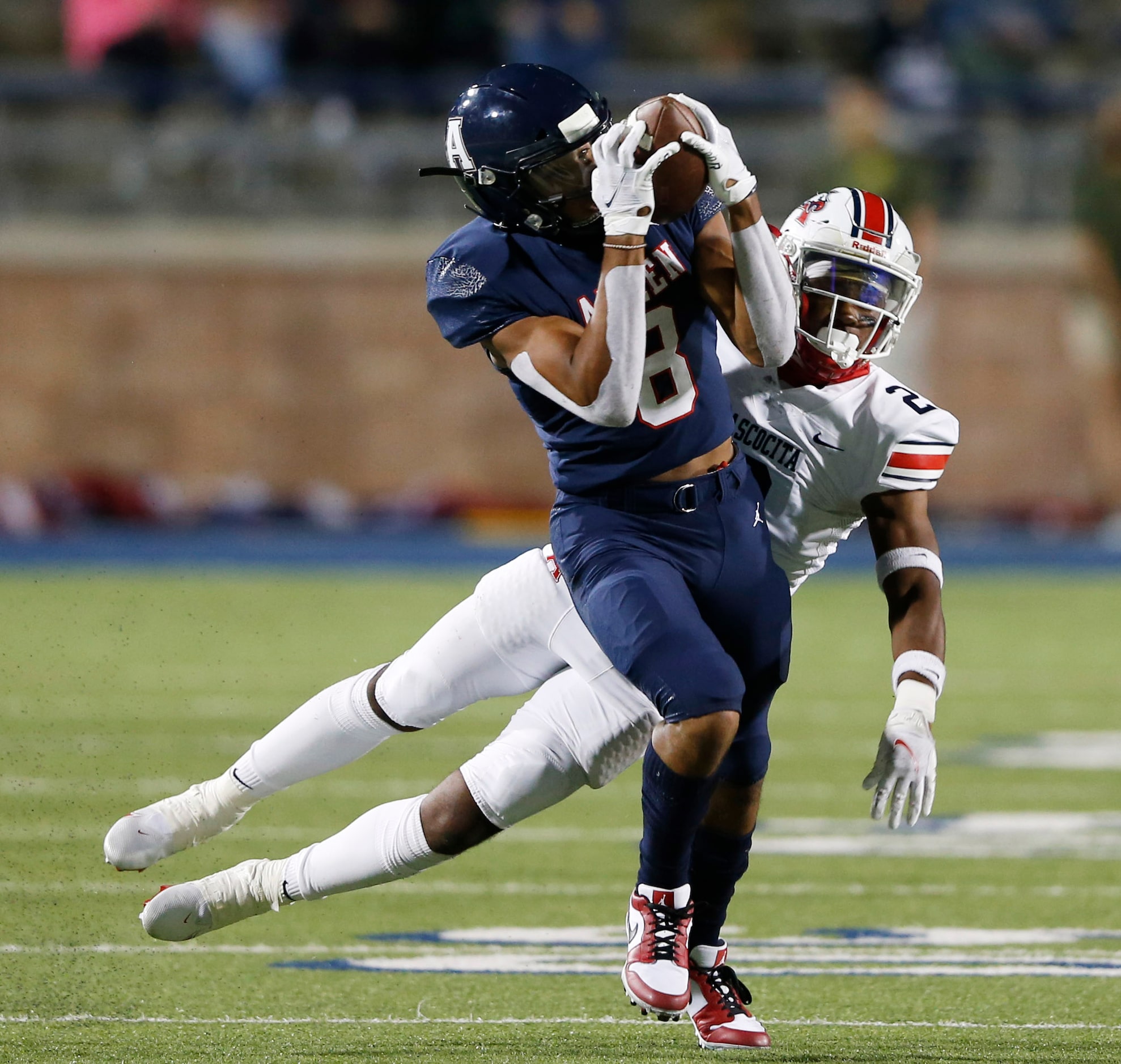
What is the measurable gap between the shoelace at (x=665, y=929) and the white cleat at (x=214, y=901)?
667mm

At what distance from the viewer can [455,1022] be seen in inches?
134

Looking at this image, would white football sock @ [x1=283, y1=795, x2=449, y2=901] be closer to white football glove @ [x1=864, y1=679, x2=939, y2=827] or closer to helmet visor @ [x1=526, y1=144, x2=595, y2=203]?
white football glove @ [x1=864, y1=679, x2=939, y2=827]

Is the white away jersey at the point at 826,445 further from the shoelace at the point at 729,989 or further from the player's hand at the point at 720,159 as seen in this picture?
the shoelace at the point at 729,989

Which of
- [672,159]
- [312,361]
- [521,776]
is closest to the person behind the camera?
[672,159]

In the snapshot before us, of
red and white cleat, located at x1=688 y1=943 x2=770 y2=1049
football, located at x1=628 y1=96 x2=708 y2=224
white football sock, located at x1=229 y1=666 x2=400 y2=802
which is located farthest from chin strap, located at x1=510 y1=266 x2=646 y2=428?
red and white cleat, located at x1=688 y1=943 x2=770 y2=1049

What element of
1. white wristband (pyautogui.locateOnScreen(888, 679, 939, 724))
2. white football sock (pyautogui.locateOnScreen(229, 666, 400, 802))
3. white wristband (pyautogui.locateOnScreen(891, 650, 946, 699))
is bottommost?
white football sock (pyautogui.locateOnScreen(229, 666, 400, 802))

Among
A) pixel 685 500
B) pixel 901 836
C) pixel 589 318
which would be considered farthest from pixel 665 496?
pixel 901 836

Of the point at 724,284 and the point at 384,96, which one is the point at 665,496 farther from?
the point at 384,96

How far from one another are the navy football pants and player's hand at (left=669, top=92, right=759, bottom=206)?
0.48 meters

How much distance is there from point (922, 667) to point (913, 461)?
0.35 meters

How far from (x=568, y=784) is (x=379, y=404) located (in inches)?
394

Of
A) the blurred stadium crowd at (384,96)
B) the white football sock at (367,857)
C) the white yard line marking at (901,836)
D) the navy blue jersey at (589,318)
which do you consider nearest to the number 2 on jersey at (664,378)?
the navy blue jersey at (589,318)

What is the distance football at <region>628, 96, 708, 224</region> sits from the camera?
10.2 feet

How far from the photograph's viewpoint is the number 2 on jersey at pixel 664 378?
3.29 meters
